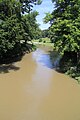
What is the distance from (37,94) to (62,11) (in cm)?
1019

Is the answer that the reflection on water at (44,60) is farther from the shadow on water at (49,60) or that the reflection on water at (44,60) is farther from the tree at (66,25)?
the tree at (66,25)

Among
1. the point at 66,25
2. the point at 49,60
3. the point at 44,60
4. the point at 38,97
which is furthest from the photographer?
the point at 44,60

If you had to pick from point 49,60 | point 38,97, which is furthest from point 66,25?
point 49,60

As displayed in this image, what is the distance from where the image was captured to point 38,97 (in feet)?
50.8

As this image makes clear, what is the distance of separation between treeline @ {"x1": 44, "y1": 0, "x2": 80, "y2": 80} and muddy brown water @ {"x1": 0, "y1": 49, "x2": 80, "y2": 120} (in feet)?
6.58

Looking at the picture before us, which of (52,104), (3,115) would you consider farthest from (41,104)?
(3,115)

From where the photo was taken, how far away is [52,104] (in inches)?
559

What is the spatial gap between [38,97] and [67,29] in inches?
310

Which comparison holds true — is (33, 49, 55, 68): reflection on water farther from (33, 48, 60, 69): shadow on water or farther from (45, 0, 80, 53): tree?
(45, 0, 80, 53): tree

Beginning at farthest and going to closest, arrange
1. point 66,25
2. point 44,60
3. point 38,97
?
point 44,60 → point 66,25 → point 38,97

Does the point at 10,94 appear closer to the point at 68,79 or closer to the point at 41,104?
the point at 41,104

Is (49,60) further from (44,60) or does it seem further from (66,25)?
(66,25)

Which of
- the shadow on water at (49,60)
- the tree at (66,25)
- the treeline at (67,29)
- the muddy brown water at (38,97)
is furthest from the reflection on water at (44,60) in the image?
the muddy brown water at (38,97)

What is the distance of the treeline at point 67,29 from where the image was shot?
805 inches
